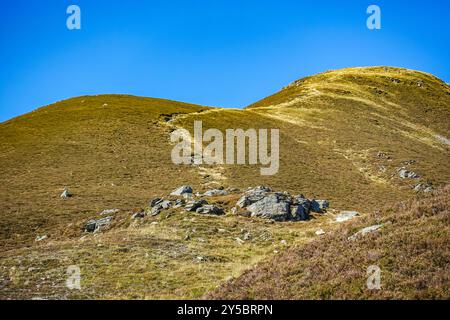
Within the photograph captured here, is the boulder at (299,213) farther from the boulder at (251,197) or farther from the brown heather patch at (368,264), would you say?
the brown heather patch at (368,264)

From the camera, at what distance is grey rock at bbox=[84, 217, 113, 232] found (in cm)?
2988

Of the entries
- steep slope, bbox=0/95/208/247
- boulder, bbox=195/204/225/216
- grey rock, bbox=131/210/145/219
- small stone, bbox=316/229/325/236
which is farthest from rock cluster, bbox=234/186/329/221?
steep slope, bbox=0/95/208/247

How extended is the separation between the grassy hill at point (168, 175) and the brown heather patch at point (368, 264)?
2934 mm

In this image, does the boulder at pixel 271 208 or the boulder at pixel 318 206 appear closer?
the boulder at pixel 271 208

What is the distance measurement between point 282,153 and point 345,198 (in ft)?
56.4

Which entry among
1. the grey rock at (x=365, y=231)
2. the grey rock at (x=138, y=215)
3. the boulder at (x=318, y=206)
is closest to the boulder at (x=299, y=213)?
the boulder at (x=318, y=206)

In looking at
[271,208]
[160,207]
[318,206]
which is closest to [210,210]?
[160,207]

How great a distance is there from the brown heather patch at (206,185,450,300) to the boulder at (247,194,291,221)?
1296 centimetres

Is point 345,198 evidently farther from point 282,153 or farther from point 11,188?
point 11,188

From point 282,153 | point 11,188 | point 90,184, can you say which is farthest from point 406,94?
point 11,188

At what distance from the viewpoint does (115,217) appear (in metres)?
31.9

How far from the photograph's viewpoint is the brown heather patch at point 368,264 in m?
11.2

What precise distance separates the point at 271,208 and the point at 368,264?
18.6m

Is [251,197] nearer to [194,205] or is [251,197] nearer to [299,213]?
[299,213]
